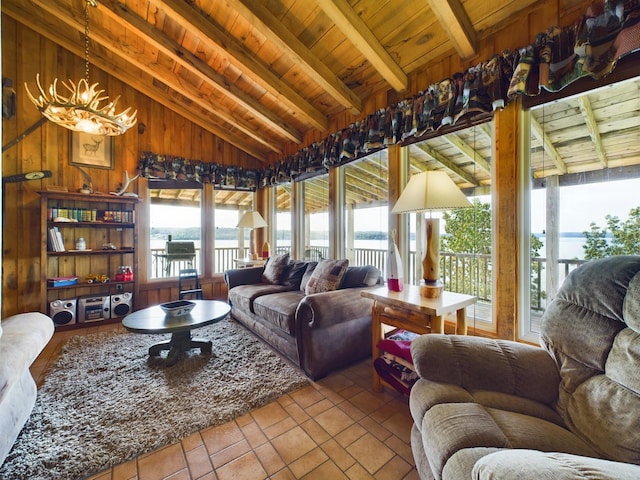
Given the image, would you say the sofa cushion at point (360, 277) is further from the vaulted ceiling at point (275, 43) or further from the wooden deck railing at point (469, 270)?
the vaulted ceiling at point (275, 43)

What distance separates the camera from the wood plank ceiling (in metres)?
1.92

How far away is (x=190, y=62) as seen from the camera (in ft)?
10.2

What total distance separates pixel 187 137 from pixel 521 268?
4.85 metres

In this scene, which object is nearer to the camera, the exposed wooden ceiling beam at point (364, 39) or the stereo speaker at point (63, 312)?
the exposed wooden ceiling beam at point (364, 39)

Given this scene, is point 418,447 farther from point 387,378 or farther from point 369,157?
point 369,157

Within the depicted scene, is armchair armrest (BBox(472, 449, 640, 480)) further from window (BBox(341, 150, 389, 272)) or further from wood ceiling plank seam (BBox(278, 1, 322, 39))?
wood ceiling plank seam (BBox(278, 1, 322, 39))

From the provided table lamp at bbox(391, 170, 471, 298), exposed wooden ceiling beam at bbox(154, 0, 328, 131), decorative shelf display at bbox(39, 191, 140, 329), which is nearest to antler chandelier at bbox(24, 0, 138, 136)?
exposed wooden ceiling beam at bbox(154, 0, 328, 131)

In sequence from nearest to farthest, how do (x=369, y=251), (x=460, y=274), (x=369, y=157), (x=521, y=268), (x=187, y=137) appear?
(x=521, y=268) < (x=460, y=274) < (x=369, y=157) < (x=369, y=251) < (x=187, y=137)

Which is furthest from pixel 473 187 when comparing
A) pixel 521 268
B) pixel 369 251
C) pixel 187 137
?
pixel 187 137

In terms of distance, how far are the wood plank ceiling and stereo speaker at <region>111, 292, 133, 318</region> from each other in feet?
9.51

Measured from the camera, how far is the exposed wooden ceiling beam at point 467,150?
2.29m

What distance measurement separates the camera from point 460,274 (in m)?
2.58

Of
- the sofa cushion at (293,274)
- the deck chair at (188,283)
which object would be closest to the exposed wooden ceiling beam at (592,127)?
the sofa cushion at (293,274)

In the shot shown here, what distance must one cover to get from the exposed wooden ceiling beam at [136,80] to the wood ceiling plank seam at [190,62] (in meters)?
0.75
